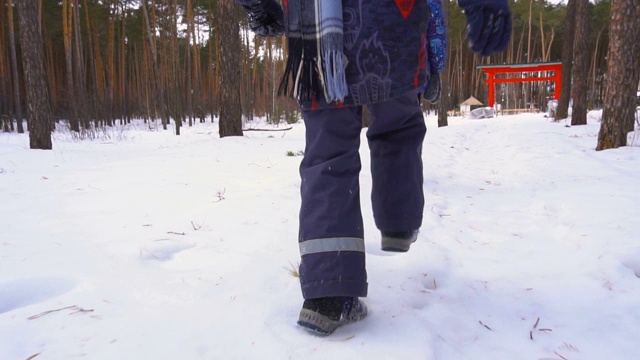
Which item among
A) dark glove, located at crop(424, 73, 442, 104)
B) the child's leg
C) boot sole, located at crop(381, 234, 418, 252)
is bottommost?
boot sole, located at crop(381, 234, 418, 252)

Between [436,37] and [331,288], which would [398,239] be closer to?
[331,288]

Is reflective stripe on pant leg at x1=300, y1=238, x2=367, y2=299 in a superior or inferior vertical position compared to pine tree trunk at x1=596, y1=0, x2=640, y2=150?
inferior

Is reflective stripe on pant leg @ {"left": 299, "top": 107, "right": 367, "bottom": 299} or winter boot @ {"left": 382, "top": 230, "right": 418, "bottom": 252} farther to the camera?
winter boot @ {"left": 382, "top": 230, "right": 418, "bottom": 252}

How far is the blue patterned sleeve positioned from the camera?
1380mm

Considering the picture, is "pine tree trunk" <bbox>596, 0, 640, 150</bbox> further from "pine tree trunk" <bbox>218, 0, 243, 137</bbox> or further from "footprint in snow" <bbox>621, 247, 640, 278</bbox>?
"pine tree trunk" <bbox>218, 0, 243, 137</bbox>

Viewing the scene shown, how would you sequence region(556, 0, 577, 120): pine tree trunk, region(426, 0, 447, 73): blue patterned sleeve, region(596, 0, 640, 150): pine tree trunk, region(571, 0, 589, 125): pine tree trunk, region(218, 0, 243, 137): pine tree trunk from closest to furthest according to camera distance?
1. region(426, 0, 447, 73): blue patterned sleeve
2. region(596, 0, 640, 150): pine tree trunk
3. region(218, 0, 243, 137): pine tree trunk
4. region(571, 0, 589, 125): pine tree trunk
5. region(556, 0, 577, 120): pine tree trunk

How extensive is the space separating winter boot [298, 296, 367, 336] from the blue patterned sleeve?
0.82 m

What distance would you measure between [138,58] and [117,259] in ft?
106

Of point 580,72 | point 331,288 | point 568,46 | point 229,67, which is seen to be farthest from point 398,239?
point 568,46

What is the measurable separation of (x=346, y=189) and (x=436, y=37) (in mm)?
626

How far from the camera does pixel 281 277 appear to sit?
1467mm

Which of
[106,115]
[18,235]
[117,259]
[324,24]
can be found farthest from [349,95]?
[106,115]

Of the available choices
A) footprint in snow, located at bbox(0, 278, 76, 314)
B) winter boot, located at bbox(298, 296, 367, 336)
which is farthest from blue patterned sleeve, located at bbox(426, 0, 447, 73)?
footprint in snow, located at bbox(0, 278, 76, 314)

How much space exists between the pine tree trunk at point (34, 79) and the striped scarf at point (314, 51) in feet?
25.3
